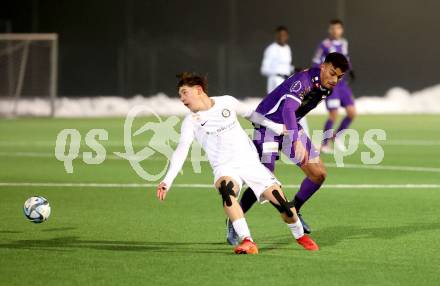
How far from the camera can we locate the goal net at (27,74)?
109 ft

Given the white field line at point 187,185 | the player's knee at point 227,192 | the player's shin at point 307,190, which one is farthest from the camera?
the white field line at point 187,185


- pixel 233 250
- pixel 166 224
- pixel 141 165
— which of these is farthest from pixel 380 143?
pixel 233 250

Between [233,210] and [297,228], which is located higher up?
[233,210]

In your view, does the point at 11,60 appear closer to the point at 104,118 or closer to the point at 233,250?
the point at 104,118

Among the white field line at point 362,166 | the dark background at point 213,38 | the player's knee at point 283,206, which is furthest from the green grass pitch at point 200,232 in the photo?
the dark background at point 213,38

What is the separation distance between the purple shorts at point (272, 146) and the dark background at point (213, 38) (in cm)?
2464

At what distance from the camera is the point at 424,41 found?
35.6 metres

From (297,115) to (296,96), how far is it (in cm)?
57

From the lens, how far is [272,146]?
34.0ft

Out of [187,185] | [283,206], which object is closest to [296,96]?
[283,206]

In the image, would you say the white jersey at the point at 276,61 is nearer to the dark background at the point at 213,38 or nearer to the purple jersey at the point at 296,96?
the dark background at the point at 213,38

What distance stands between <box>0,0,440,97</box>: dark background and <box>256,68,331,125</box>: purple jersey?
24531 mm

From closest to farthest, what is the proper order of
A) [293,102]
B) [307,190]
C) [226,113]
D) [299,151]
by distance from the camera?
1. [226,113]
2. [299,151]
3. [293,102]
4. [307,190]

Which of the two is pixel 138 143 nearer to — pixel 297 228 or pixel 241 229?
pixel 297 228
